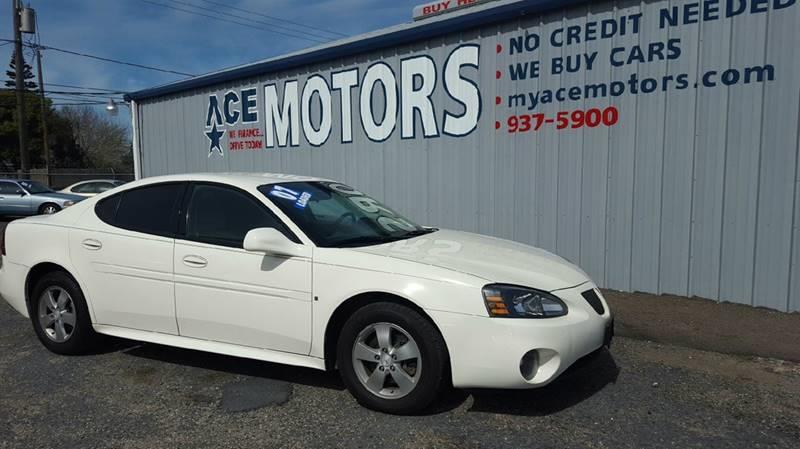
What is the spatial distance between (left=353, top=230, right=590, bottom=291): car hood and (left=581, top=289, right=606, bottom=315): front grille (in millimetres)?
91

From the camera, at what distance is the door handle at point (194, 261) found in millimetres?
4094

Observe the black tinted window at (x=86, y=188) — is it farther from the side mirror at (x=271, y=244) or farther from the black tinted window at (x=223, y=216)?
the side mirror at (x=271, y=244)

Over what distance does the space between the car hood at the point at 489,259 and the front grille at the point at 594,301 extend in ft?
0.30

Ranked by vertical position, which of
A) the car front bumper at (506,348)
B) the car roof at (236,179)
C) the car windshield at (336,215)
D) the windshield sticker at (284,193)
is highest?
the car roof at (236,179)

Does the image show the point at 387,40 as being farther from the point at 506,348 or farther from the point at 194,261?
the point at 506,348

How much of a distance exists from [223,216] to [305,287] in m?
0.93

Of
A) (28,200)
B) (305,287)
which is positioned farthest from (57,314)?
(28,200)

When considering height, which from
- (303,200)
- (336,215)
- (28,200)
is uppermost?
(303,200)

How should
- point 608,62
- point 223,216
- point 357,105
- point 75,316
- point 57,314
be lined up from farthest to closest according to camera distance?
point 357,105 → point 608,62 → point 57,314 → point 75,316 → point 223,216

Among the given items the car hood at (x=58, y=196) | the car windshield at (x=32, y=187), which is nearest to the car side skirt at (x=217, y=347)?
the car hood at (x=58, y=196)

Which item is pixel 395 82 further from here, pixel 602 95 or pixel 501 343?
pixel 501 343

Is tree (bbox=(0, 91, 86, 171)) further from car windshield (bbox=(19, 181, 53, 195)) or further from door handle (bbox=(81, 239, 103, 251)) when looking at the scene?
door handle (bbox=(81, 239, 103, 251))

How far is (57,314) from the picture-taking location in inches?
188

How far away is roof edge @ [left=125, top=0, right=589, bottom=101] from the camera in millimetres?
7223
